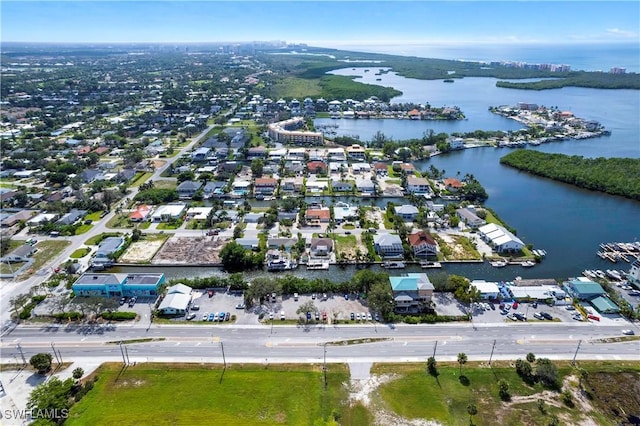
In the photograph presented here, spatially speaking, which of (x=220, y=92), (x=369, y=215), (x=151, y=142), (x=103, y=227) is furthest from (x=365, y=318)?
(x=220, y=92)

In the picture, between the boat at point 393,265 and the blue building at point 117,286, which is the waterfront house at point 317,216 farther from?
the blue building at point 117,286

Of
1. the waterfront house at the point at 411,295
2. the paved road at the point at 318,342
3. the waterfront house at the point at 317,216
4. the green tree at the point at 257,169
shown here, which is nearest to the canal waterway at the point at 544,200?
the waterfront house at the point at 411,295

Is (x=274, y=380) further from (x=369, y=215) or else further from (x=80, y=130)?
(x=80, y=130)

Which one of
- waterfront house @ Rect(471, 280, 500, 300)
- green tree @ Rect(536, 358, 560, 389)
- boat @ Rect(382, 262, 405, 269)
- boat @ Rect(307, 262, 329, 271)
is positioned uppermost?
waterfront house @ Rect(471, 280, 500, 300)

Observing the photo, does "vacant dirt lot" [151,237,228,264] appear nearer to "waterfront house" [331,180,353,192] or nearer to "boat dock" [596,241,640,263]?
"waterfront house" [331,180,353,192]

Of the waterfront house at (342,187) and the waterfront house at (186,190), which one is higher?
the waterfront house at (342,187)

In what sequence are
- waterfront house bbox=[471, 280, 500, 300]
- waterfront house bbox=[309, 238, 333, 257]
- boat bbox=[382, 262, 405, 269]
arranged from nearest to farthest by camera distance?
waterfront house bbox=[471, 280, 500, 300] → boat bbox=[382, 262, 405, 269] → waterfront house bbox=[309, 238, 333, 257]

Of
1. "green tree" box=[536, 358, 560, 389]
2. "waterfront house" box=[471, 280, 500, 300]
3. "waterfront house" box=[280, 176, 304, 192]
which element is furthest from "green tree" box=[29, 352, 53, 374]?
"waterfront house" box=[280, 176, 304, 192]
